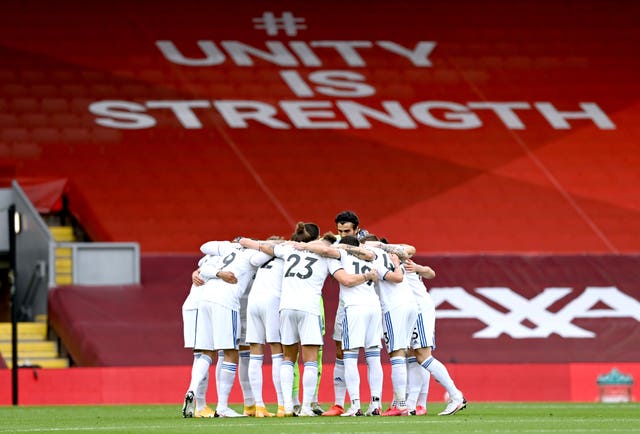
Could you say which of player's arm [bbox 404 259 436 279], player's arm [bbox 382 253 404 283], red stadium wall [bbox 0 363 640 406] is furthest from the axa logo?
player's arm [bbox 382 253 404 283]

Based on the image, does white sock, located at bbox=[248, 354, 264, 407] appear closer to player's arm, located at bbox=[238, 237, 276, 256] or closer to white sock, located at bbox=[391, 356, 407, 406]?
player's arm, located at bbox=[238, 237, 276, 256]

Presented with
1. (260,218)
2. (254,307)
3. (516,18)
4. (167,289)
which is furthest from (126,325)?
(516,18)

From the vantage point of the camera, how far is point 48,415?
54.6 ft

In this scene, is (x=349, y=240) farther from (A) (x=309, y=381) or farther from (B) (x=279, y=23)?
(B) (x=279, y=23)

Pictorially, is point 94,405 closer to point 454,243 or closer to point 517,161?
point 454,243

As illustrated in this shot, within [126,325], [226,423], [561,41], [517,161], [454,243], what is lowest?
[226,423]

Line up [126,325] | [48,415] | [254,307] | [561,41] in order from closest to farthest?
[254,307] < [48,415] < [126,325] < [561,41]

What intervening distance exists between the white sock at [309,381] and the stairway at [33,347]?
9.02 metres

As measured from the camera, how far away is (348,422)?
44.6 feet

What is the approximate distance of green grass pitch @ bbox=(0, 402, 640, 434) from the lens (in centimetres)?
1261

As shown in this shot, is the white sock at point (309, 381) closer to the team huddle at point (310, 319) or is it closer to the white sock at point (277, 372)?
the team huddle at point (310, 319)

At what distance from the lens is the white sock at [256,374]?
50.2 ft

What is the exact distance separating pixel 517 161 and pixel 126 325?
31.3ft

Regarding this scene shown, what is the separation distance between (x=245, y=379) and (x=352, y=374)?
1433mm
